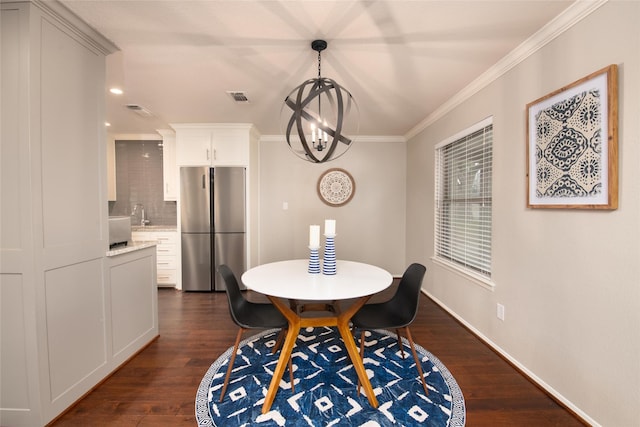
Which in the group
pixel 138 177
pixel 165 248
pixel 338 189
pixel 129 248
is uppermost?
pixel 138 177

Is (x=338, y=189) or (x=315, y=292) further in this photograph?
(x=338, y=189)

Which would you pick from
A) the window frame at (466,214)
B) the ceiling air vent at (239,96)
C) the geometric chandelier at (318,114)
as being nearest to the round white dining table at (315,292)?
the geometric chandelier at (318,114)

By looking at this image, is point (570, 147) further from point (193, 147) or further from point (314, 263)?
point (193, 147)

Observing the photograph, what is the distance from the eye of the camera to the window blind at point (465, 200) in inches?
96.3

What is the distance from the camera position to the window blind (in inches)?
96.3

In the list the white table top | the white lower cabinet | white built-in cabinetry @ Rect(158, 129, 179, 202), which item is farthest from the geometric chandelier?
the white lower cabinet

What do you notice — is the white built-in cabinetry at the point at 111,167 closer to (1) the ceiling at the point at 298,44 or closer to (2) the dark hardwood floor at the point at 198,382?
(1) the ceiling at the point at 298,44

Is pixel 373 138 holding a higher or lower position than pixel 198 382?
higher

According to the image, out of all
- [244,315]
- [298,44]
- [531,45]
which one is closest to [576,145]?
[531,45]

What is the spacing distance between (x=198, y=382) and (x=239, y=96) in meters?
2.60

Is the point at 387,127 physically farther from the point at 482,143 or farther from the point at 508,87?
the point at 508,87

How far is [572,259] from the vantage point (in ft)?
5.15

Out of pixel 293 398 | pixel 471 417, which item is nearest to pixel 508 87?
pixel 471 417

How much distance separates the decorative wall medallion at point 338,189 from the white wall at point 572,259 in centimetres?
214
